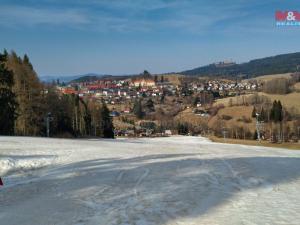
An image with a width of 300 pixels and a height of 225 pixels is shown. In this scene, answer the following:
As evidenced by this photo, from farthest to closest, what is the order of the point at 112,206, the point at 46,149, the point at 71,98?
the point at 71,98 → the point at 46,149 → the point at 112,206

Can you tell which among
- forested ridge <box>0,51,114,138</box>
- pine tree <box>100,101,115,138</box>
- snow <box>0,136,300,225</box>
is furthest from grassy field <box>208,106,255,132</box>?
snow <box>0,136,300,225</box>

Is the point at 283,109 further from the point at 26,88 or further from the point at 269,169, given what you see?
the point at 269,169

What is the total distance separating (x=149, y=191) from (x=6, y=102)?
5286 cm

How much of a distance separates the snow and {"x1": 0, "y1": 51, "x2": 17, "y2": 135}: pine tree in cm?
3998

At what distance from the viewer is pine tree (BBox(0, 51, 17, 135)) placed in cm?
6494

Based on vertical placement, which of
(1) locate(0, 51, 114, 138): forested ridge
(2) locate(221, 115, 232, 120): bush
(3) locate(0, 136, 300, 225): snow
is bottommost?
(2) locate(221, 115, 232, 120): bush

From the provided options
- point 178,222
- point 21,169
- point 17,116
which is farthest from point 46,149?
point 17,116

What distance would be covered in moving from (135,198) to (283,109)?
153684mm

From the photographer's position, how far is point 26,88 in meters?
72.8

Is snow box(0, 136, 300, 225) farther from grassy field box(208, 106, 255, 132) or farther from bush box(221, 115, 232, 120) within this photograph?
bush box(221, 115, 232, 120)

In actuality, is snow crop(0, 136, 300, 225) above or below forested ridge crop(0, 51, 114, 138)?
below

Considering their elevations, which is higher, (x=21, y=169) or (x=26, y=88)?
(x=26, y=88)

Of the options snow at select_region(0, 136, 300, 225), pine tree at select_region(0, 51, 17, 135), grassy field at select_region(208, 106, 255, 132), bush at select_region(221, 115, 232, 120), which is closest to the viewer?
snow at select_region(0, 136, 300, 225)

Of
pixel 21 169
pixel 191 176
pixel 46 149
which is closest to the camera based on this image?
pixel 191 176
